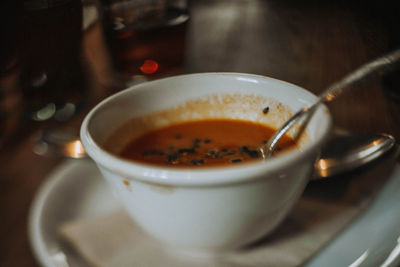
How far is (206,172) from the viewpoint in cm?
40

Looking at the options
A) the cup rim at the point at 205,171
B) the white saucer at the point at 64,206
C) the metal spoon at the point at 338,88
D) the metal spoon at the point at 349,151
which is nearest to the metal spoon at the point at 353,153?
the metal spoon at the point at 349,151

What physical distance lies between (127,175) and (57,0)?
0.32m

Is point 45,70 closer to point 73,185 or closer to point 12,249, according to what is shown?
point 73,185

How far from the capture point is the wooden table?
0.71m

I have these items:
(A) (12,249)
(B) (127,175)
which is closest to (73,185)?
(A) (12,249)

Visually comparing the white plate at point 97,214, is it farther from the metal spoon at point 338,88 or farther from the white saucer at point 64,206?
the metal spoon at point 338,88

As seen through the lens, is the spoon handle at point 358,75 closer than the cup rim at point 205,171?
No

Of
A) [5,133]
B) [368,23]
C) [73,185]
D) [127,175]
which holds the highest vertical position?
[368,23]

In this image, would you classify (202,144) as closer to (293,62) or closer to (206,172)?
(206,172)

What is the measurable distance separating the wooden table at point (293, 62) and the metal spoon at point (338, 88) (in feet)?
0.15

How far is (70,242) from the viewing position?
0.59 metres

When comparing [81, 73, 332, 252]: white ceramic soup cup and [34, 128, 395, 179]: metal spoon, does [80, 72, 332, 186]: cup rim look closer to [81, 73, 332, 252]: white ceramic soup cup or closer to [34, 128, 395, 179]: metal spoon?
[81, 73, 332, 252]: white ceramic soup cup

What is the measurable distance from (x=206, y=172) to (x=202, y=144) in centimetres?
32

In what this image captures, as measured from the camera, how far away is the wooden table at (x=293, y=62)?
0.71 metres
